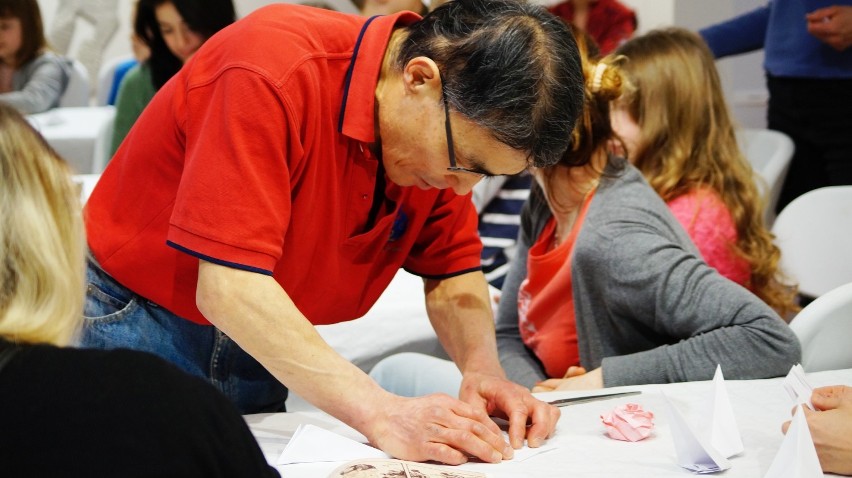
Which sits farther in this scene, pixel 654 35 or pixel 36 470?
pixel 654 35

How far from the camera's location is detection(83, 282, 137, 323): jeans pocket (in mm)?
1515

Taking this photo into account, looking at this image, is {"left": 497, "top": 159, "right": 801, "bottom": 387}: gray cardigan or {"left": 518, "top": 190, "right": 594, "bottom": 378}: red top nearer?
{"left": 497, "top": 159, "right": 801, "bottom": 387}: gray cardigan

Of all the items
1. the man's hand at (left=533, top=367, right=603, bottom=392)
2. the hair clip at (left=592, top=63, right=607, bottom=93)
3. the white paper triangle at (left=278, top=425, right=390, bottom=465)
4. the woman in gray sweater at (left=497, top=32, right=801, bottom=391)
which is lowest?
the man's hand at (left=533, top=367, right=603, bottom=392)

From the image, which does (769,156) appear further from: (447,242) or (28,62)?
(28,62)

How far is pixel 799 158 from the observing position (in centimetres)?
328

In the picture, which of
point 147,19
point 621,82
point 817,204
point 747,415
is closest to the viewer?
point 747,415

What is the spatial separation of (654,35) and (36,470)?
6.53 feet

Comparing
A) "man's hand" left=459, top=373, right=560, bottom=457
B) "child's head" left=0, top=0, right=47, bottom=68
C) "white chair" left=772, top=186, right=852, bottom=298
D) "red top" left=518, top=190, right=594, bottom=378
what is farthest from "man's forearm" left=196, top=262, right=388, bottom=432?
"child's head" left=0, top=0, right=47, bottom=68

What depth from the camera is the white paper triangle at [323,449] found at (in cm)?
129

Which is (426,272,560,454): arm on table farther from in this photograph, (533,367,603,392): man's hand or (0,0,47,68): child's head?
(0,0,47,68): child's head

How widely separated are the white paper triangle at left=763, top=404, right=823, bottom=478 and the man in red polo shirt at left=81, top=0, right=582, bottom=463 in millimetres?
334

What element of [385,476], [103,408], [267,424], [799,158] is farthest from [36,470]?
[799,158]

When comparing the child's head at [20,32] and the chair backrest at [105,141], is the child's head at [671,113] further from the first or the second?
the child's head at [20,32]

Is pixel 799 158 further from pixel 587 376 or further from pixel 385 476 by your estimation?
pixel 385 476
